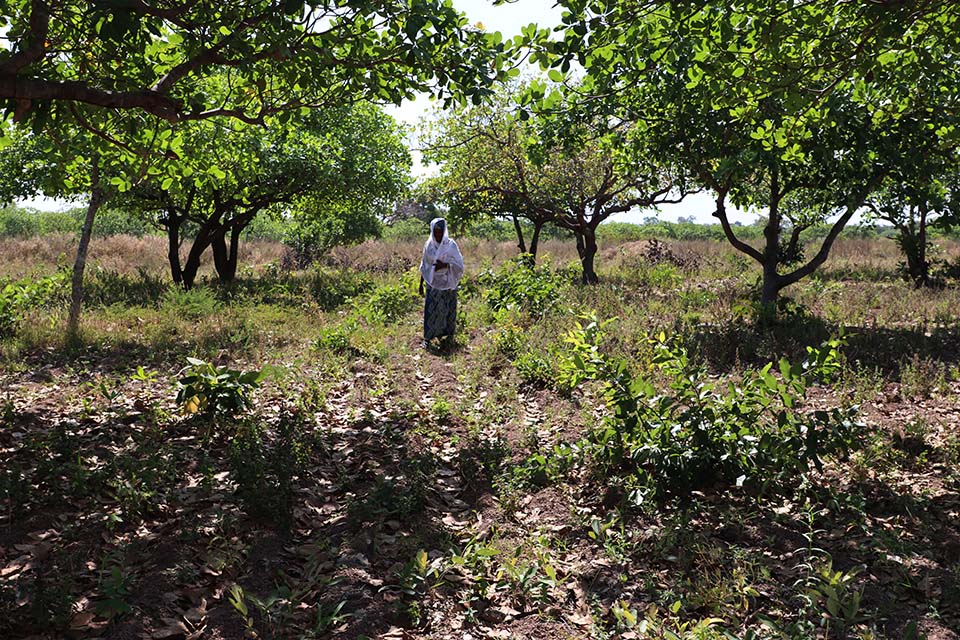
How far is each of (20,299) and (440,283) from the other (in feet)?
22.9

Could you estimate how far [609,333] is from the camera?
10.5m

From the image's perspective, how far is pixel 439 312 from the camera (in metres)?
10.9

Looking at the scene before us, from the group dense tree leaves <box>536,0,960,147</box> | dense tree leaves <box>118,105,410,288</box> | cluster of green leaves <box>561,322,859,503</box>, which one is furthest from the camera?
dense tree leaves <box>118,105,410,288</box>

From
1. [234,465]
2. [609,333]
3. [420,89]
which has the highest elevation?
[420,89]

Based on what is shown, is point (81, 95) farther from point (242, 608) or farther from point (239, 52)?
point (242, 608)

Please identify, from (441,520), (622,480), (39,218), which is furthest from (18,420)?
(39,218)

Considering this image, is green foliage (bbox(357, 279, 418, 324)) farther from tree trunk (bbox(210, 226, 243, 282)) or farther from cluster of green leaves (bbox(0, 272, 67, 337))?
tree trunk (bbox(210, 226, 243, 282))

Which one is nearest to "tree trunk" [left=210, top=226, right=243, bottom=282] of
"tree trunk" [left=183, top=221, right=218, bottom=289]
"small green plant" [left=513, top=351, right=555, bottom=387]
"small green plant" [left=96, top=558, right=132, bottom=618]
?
"tree trunk" [left=183, top=221, right=218, bottom=289]

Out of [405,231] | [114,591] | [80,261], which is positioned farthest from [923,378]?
[405,231]

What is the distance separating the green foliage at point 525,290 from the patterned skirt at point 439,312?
2.05 metres

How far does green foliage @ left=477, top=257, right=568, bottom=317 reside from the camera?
1285 cm

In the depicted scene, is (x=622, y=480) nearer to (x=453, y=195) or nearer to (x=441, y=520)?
(x=441, y=520)

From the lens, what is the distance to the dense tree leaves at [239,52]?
5188 millimetres

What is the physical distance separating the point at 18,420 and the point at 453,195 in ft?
46.7
